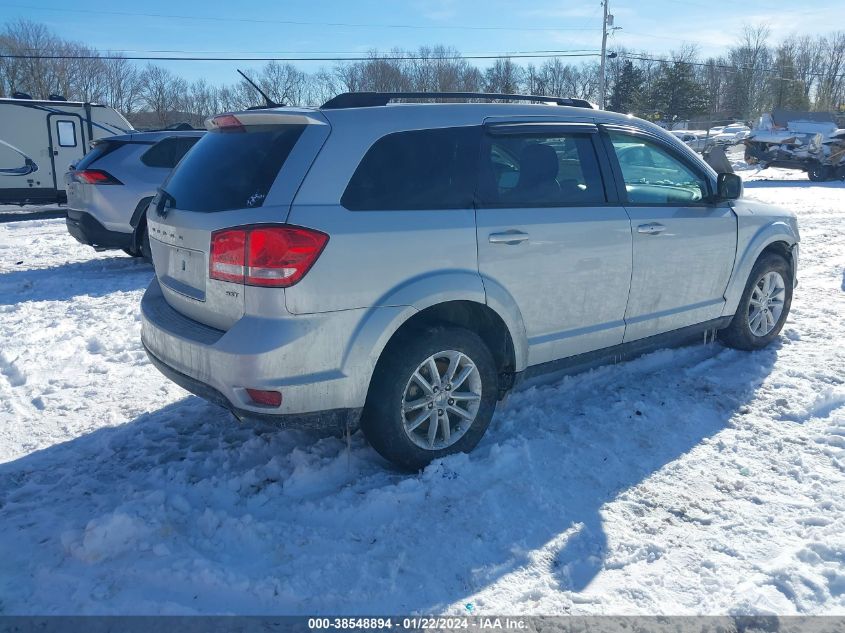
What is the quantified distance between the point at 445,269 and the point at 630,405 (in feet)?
6.01

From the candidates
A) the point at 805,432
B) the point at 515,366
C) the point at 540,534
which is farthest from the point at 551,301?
the point at 805,432

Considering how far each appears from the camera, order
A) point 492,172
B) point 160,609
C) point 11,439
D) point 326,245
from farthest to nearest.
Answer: point 11,439
point 492,172
point 326,245
point 160,609

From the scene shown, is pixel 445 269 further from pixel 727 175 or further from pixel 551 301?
pixel 727 175

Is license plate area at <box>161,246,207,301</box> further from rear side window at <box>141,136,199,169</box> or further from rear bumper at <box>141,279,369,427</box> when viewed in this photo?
rear side window at <box>141,136,199,169</box>

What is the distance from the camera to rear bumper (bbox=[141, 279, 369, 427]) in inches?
121

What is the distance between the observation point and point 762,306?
556cm

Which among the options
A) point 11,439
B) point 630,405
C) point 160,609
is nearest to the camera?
point 160,609

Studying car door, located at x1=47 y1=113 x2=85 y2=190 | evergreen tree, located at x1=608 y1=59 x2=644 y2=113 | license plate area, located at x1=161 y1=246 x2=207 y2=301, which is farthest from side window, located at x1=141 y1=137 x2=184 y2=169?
evergreen tree, located at x1=608 y1=59 x2=644 y2=113

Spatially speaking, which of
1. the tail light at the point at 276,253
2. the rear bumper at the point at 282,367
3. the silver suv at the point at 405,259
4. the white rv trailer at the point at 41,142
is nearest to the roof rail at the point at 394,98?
the silver suv at the point at 405,259

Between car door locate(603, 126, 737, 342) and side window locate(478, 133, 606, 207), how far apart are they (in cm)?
25

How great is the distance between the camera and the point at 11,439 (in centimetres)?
405

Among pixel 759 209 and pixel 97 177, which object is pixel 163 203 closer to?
pixel 759 209

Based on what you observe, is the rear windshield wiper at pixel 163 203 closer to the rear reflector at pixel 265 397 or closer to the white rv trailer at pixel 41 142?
the rear reflector at pixel 265 397

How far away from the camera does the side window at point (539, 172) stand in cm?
379
